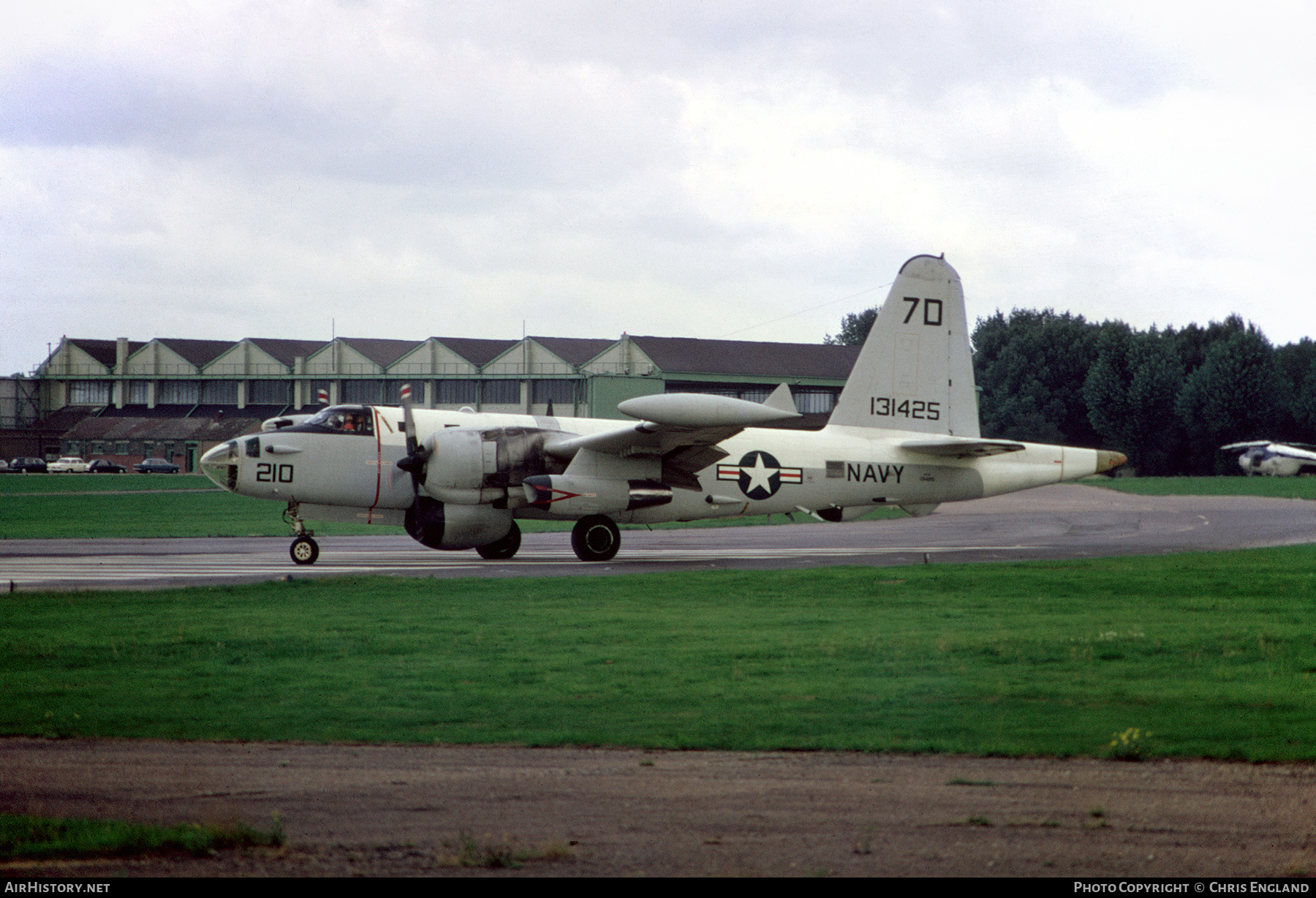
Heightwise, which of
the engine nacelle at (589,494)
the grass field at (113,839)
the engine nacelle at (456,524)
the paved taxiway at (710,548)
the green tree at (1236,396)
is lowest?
the grass field at (113,839)

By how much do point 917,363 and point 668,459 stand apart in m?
7.53

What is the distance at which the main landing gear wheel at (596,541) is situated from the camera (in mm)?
27156

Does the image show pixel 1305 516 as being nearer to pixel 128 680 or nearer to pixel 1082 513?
pixel 1082 513

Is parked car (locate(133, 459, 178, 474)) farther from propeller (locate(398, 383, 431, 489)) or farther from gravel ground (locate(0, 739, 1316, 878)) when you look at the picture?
gravel ground (locate(0, 739, 1316, 878))

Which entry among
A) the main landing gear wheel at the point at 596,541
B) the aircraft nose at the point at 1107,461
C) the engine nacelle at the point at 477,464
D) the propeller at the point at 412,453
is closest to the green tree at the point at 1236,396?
the aircraft nose at the point at 1107,461

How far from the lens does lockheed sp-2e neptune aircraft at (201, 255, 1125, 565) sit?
2614cm

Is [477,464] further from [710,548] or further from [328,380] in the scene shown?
[328,380]

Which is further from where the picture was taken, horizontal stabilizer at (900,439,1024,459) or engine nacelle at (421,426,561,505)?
horizontal stabilizer at (900,439,1024,459)

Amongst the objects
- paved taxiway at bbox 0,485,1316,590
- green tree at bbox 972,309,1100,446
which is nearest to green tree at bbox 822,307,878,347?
green tree at bbox 972,309,1100,446

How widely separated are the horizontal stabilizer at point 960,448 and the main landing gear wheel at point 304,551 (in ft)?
46.9

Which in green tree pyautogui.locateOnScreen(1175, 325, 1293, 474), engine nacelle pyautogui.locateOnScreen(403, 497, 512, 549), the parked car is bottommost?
engine nacelle pyautogui.locateOnScreen(403, 497, 512, 549)

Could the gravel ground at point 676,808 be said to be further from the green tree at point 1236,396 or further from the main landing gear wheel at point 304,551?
the green tree at point 1236,396

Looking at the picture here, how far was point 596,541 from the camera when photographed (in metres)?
27.2

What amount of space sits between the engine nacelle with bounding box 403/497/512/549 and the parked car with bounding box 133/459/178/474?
299 ft
